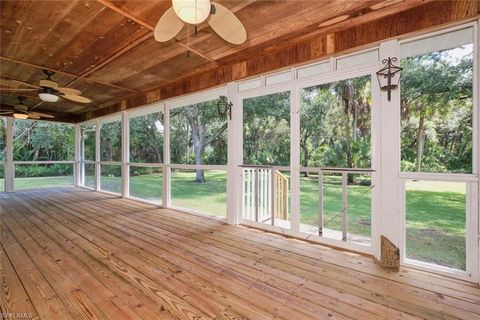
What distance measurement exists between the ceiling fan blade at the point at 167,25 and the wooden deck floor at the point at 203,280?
213 cm

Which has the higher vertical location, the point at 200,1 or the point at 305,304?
the point at 200,1

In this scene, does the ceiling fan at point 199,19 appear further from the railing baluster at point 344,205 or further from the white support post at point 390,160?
the railing baluster at point 344,205

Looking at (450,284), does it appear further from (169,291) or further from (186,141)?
Answer: (186,141)

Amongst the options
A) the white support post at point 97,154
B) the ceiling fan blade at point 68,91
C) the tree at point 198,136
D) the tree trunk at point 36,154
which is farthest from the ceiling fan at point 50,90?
the tree trunk at point 36,154

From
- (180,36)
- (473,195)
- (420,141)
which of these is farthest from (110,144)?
(473,195)

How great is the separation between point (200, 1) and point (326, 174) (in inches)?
94.0

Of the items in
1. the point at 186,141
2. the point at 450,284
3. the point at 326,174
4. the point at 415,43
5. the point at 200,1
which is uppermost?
the point at 415,43

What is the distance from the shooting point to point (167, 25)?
1.84 metres

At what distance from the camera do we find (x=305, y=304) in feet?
5.50

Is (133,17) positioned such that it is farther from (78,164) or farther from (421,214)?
(78,164)

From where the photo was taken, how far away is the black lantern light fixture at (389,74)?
230cm

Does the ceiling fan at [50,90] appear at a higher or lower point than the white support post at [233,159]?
higher

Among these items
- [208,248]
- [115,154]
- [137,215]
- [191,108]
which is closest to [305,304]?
[208,248]

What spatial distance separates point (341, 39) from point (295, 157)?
149 centimetres
